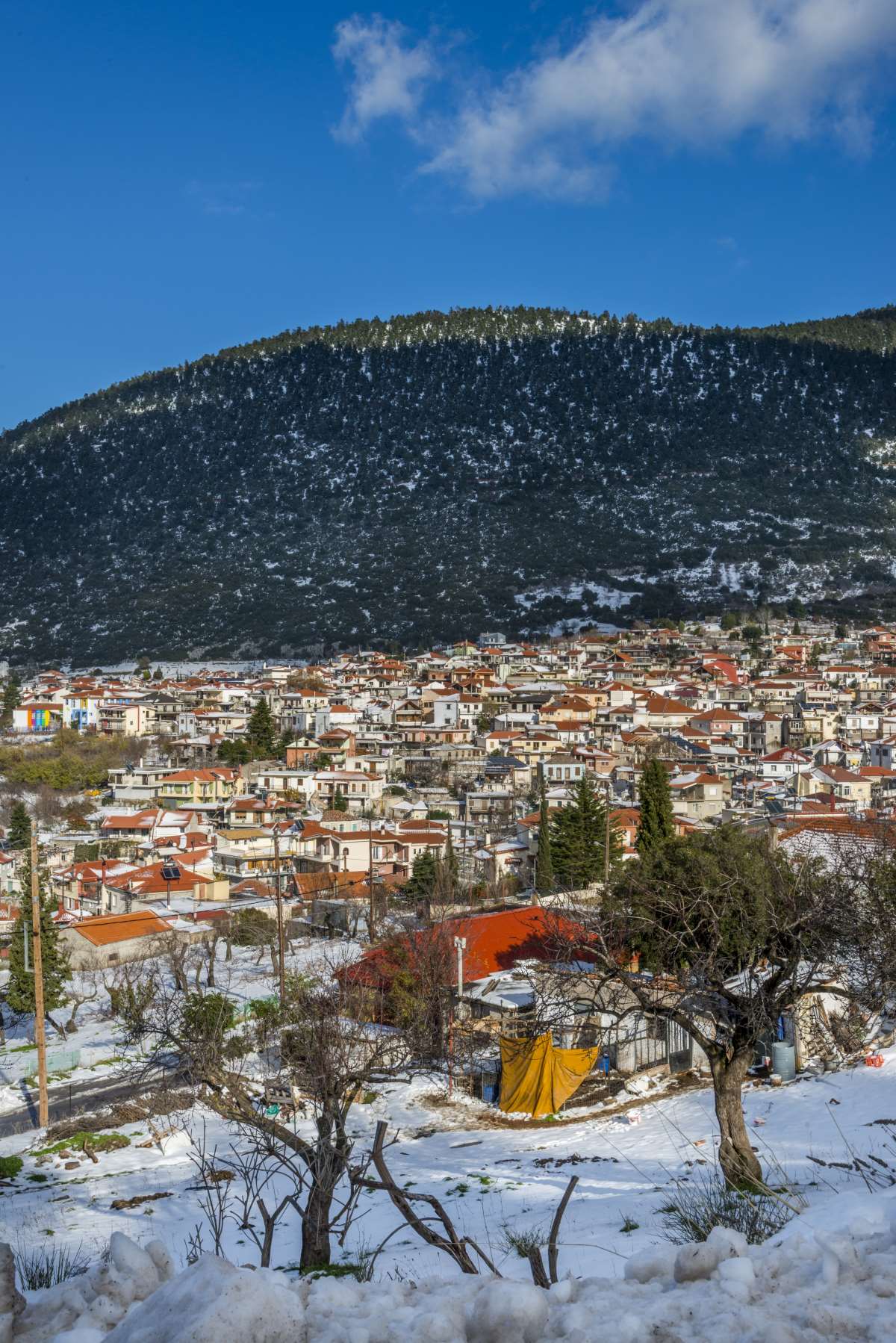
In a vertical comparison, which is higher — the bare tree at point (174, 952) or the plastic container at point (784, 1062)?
the plastic container at point (784, 1062)

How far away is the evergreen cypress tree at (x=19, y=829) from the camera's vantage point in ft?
124

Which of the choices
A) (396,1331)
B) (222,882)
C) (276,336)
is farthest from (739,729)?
(276,336)

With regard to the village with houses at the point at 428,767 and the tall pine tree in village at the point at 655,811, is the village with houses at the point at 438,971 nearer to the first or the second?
the tall pine tree in village at the point at 655,811

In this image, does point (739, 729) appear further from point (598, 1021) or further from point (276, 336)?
point (276, 336)

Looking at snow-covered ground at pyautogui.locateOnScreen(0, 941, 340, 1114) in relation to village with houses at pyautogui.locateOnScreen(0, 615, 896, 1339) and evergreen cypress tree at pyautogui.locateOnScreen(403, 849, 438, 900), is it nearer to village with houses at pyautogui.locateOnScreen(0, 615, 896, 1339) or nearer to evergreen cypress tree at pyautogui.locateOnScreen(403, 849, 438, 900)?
village with houses at pyautogui.locateOnScreen(0, 615, 896, 1339)

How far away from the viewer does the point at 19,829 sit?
3922cm

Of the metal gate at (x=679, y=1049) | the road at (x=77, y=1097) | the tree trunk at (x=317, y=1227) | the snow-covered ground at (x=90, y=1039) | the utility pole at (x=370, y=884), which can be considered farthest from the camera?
the utility pole at (x=370, y=884)

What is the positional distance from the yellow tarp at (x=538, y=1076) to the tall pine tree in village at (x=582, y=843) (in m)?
13.4

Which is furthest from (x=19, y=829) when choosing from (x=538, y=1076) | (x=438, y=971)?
(x=538, y=1076)

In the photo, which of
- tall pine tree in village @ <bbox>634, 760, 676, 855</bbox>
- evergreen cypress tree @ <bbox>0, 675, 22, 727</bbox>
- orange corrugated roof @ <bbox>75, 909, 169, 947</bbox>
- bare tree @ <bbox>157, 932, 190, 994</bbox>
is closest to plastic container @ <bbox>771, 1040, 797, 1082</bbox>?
bare tree @ <bbox>157, 932, 190, 994</bbox>

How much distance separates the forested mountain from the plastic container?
82.7 metres

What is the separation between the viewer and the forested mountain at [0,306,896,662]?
342ft

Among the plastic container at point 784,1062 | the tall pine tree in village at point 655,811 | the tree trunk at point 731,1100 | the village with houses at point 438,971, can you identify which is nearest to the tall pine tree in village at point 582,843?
the village with houses at point 438,971

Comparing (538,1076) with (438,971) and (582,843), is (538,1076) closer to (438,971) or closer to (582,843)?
(438,971)
